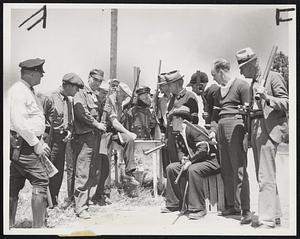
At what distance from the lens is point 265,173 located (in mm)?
8469

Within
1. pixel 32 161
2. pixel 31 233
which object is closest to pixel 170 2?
pixel 32 161

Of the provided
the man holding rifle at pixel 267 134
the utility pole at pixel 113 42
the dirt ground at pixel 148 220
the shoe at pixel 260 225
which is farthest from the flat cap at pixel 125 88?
the shoe at pixel 260 225

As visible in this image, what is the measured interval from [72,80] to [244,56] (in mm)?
2248

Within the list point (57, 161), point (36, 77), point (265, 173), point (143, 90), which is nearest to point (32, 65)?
point (36, 77)

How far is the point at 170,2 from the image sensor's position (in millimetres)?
8680

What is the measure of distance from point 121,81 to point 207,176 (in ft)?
5.47

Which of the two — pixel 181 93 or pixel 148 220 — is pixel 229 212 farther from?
pixel 181 93

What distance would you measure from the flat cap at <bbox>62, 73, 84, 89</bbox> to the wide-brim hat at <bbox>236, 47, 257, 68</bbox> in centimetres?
207

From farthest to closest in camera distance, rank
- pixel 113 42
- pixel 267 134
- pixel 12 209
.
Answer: pixel 113 42, pixel 12 209, pixel 267 134

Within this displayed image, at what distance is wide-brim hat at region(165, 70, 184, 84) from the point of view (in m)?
8.64

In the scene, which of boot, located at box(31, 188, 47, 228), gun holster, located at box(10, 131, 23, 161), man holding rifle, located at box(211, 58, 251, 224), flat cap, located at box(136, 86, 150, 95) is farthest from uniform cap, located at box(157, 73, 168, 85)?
boot, located at box(31, 188, 47, 228)

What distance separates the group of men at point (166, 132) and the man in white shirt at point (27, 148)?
0.04ft

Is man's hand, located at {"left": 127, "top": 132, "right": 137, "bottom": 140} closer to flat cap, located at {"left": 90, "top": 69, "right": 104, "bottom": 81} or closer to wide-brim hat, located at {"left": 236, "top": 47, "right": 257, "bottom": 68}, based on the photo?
flat cap, located at {"left": 90, "top": 69, "right": 104, "bottom": 81}

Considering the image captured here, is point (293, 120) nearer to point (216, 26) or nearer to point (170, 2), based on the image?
point (216, 26)
